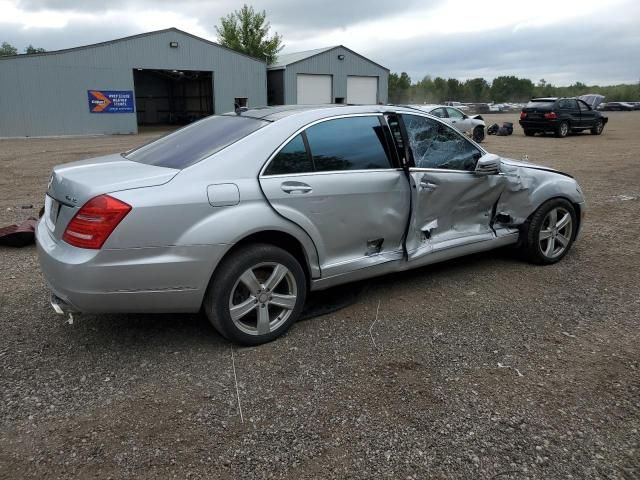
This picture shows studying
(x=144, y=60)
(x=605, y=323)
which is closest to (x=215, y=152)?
(x=605, y=323)

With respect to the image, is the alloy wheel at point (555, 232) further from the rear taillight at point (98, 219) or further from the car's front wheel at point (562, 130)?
the car's front wheel at point (562, 130)

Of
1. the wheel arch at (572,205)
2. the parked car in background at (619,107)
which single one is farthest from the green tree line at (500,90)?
the wheel arch at (572,205)

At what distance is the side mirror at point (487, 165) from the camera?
459cm

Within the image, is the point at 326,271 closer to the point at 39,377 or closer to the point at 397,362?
the point at 397,362

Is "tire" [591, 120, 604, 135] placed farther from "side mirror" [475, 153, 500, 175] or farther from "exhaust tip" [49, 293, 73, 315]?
"exhaust tip" [49, 293, 73, 315]

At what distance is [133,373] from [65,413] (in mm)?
484

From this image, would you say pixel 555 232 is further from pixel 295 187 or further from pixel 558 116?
pixel 558 116

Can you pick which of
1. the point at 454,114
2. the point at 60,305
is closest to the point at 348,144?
the point at 60,305

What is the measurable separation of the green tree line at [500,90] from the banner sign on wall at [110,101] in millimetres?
60941

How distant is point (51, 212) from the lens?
3508mm

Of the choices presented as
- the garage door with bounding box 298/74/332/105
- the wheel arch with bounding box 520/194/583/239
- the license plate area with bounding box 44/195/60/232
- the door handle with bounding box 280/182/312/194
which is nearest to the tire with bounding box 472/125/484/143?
the wheel arch with bounding box 520/194/583/239

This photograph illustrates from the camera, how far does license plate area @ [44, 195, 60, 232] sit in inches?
133

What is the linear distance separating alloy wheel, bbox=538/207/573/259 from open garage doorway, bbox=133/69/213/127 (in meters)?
38.8

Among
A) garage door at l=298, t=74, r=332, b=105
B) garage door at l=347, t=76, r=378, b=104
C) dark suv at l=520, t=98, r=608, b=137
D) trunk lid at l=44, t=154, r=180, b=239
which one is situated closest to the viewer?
trunk lid at l=44, t=154, r=180, b=239
